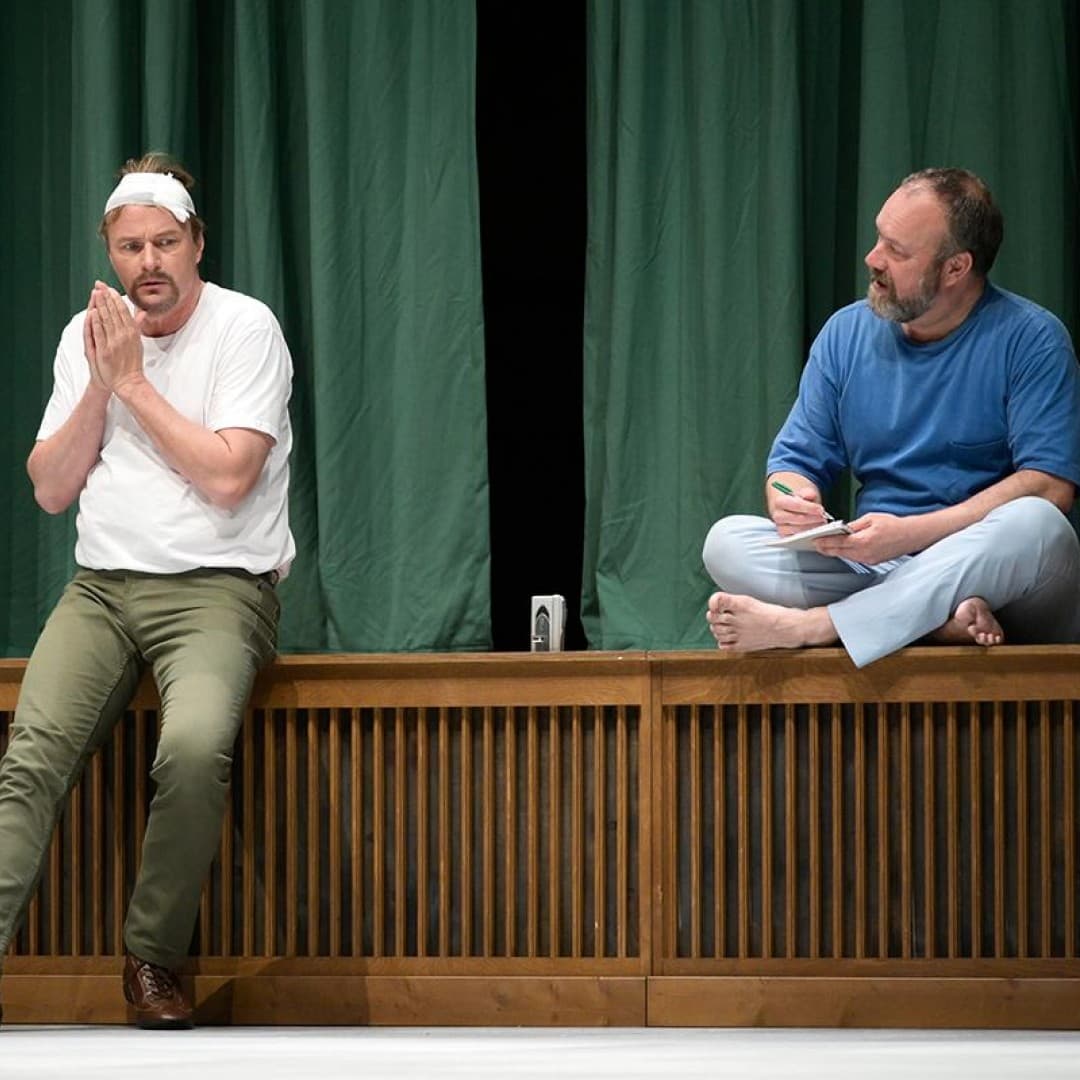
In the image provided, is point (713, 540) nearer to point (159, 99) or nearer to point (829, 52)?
point (829, 52)

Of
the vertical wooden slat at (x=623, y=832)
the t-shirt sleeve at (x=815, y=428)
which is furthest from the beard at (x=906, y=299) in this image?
the vertical wooden slat at (x=623, y=832)

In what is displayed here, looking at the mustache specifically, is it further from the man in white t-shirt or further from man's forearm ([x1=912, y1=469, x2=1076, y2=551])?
man's forearm ([x1=912, y1=469, x2=1076, y2=551])

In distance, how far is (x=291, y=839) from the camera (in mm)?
2805

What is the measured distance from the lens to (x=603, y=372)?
3.19 metres

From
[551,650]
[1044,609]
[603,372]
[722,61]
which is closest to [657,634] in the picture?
[551,650]

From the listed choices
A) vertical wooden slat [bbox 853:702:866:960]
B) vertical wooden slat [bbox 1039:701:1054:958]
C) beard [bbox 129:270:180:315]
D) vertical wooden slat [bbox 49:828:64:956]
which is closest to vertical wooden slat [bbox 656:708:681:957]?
vertical wooden slat [bbox 853:702:866:960]

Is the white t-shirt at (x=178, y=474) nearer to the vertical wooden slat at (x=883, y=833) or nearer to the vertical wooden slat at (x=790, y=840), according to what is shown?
the vertical wooden slat at (x=790, y=840)

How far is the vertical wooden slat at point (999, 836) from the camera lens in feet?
8.70

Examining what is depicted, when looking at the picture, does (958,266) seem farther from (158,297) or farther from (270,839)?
(270,839)

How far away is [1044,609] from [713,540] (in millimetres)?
458

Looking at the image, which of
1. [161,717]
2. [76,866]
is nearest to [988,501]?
[161,717]

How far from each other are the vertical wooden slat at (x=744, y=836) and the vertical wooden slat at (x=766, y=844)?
2 cm

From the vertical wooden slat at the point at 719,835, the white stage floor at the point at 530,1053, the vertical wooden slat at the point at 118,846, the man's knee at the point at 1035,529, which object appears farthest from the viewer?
the vertical wooden slat at the point at 118,846

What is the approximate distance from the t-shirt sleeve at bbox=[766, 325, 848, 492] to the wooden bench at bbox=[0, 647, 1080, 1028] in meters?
0.31
